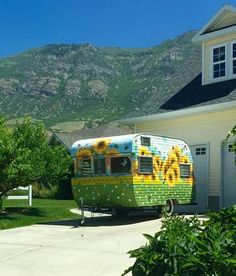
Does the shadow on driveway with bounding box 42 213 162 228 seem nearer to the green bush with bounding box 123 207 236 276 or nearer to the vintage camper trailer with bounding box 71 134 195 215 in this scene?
the vintage camper trailer with bounding box 71 134 195 215

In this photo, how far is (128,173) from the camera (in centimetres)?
1527

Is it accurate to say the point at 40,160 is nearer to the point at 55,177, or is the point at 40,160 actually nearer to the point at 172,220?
the point at 55,177

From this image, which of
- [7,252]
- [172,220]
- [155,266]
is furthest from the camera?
[7,252]

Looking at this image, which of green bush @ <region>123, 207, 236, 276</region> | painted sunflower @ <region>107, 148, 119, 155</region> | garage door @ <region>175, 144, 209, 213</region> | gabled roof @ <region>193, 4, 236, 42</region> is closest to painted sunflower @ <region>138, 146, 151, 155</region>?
painted sunflower @ <region>107, 148, 119, 155</region>

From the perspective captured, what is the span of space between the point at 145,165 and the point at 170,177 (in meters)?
1.44

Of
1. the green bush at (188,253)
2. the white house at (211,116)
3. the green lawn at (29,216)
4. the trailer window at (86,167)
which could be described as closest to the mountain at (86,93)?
the white house at (211,116)

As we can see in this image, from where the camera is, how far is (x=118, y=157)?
51.3 ft

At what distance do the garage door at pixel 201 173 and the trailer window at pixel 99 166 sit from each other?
4.95 metres

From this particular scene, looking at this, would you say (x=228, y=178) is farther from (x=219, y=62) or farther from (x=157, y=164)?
(x=219, y=62)

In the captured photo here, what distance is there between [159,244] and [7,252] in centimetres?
650

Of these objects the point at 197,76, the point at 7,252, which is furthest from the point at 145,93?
the point at 7,252

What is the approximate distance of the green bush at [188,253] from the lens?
4520 mm

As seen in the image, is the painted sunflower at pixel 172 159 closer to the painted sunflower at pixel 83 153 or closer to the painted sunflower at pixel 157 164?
the painted sunflower at pixel 157 164

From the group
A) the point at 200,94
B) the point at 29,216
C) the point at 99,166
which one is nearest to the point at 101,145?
the point at 99,166
